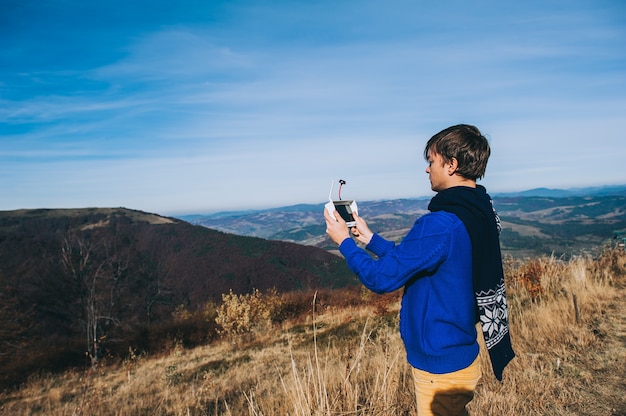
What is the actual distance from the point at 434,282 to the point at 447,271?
0.08 meters

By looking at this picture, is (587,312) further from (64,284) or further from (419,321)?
(64,284)

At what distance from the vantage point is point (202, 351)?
527 inches

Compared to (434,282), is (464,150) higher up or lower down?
higher up

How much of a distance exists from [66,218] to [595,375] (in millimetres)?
128367

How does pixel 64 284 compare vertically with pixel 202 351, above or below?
below

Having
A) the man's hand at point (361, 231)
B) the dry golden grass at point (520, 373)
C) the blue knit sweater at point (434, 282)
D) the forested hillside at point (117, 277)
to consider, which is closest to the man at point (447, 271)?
the blue knit sweater at point (434, 282)

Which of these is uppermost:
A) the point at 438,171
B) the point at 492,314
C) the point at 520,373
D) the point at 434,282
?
the point at 438,171

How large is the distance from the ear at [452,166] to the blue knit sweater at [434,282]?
9.7 inches

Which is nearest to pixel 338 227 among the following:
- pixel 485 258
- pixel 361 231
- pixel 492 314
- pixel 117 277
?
pixel 361 231

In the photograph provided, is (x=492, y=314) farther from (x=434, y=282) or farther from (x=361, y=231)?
(x=361, y=231)

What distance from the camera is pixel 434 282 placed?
1558 millimetres

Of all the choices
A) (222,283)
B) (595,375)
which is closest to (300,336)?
(595,375)

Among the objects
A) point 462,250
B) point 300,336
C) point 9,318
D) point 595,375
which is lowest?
point 9,318

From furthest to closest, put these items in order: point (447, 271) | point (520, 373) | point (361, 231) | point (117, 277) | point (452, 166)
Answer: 1. point (117, 277)
2. point (520, 373)
3. point (361, 231)
4. point (452, 166)
5. point (447, 271)
